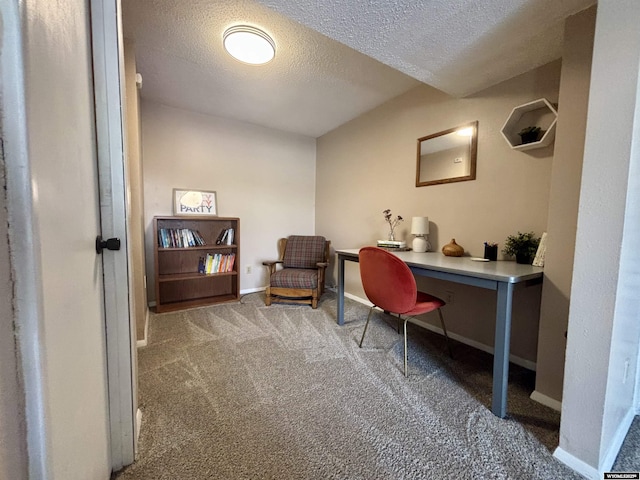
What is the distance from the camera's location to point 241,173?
11.2ft

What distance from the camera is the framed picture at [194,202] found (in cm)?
298

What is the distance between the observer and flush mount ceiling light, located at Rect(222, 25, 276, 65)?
171 centimetres

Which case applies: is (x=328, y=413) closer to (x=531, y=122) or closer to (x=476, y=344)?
(x=476, y=344)

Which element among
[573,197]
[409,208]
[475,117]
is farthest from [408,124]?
[573,197]

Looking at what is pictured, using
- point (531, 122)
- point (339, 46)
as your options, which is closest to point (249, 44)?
point (339, 46)

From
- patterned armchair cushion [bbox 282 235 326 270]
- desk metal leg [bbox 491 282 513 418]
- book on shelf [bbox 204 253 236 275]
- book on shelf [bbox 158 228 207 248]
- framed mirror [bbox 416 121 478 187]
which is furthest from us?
patterned armchair cushion [bbox 282 235 326 270]

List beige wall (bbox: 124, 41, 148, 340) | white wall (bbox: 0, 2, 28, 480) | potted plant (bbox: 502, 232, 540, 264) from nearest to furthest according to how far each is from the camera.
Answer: white wall (bbox: 0, 2, 28, 480) < potted plant (bbox: 502, 232, 540, 264) < beige wall (bbox: 124, 41, 148, 340)

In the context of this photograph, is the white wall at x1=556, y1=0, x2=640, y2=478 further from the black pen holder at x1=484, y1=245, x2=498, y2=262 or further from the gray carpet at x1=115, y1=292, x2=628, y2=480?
the black pen holder at x1=484, y1=245, x2=498, y2=262

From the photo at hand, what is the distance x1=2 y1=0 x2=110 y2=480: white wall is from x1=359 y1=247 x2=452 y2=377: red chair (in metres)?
1.44

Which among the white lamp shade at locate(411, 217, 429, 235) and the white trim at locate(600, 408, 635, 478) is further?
the white lamp shade at locate(411, 217, 429, 235)

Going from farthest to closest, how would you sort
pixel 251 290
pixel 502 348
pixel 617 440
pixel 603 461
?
1. pixel 251 290
2. pixel 502 348
3. pixel 617 440
4. pixel 603 461

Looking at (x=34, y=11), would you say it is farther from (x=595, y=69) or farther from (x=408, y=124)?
(x=408, y=124)

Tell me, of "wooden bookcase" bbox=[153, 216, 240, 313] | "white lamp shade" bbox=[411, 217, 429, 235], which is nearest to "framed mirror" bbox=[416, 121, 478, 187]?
"white lamp shade" bbox=[411, 217, 429, 235]

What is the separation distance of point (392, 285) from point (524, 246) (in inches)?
36.3
